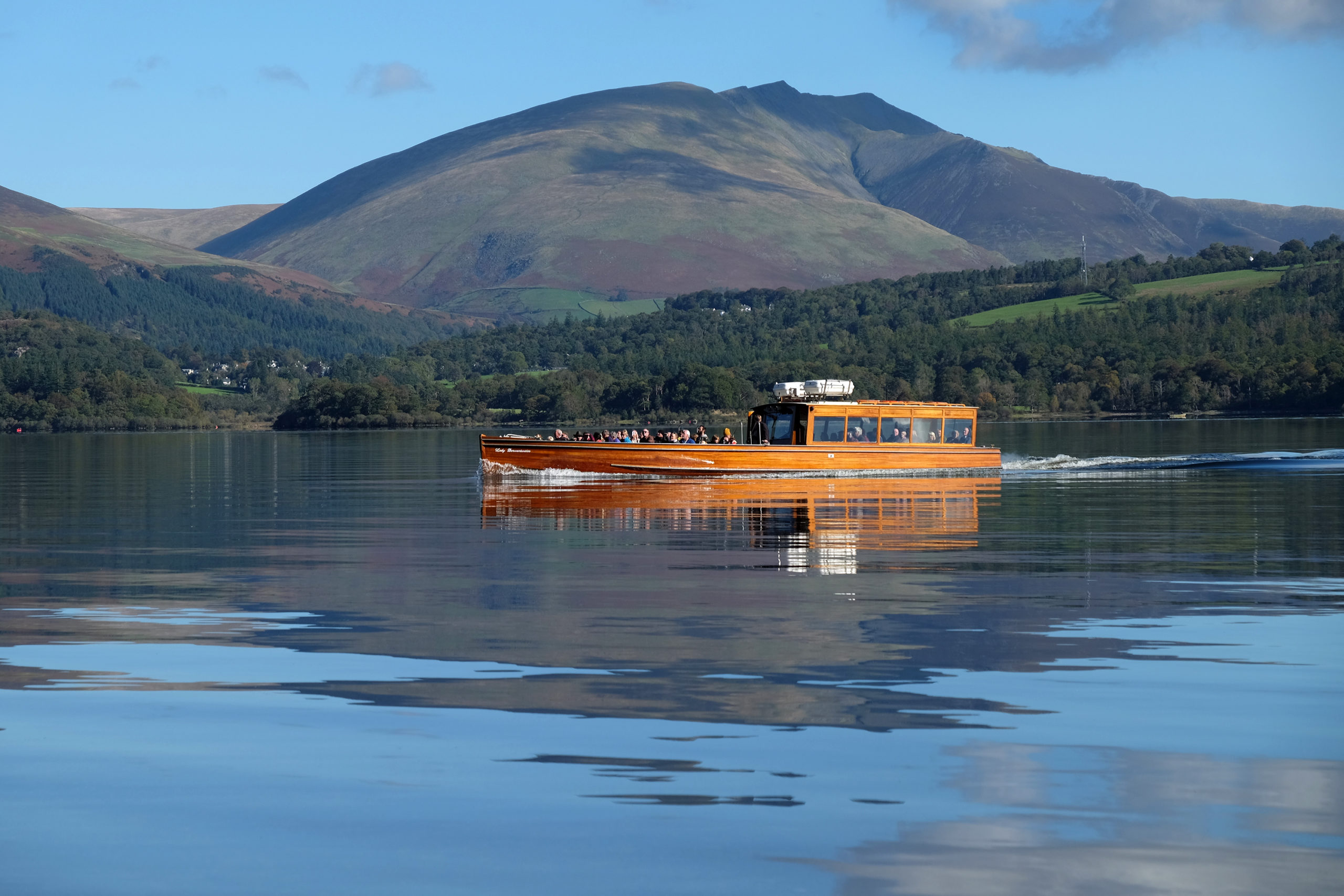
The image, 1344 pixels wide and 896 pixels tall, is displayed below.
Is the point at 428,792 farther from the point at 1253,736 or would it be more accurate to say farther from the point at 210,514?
the point at 210,514

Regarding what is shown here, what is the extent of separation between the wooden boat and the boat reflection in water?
812mm

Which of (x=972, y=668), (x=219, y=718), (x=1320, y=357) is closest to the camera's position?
(x=219, y=718)

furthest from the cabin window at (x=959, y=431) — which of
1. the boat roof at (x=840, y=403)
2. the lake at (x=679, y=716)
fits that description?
the lake at (x=679, y=716)

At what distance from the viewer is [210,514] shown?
153ft

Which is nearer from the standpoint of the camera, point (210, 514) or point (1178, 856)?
point (1178, 856)

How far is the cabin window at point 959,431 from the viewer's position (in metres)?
74.1

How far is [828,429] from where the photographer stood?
68.9m

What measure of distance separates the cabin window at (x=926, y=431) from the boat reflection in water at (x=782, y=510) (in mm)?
4090

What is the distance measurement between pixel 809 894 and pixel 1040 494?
4462cm

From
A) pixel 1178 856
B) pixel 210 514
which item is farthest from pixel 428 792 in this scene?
pixel 210 514

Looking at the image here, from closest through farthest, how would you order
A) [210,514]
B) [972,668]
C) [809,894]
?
[809,894] < [972,668] < [210,514]

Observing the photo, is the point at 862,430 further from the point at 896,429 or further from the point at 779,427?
the point at 779,427

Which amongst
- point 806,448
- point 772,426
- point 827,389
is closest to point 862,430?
point 827,389

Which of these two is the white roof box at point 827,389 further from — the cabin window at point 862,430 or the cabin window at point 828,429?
the cabin window at point 828,429
